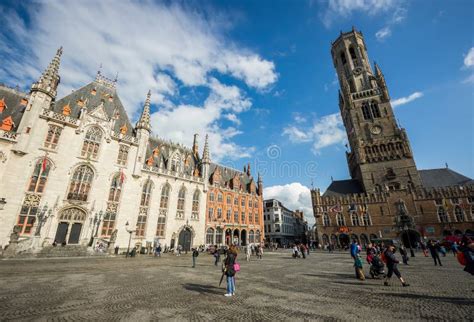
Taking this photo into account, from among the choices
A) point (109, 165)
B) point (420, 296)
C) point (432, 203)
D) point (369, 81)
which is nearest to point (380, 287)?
point (420, 296)

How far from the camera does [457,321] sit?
4.66 m

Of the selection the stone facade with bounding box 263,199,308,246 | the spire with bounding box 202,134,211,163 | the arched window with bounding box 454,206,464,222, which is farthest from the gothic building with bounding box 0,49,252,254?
the arched window with bounding box 454,206,464,222

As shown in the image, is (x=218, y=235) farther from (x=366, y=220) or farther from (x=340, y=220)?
(x=366, y=220)

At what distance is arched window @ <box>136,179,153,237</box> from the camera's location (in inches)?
1086

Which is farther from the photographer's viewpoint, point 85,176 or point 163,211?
point 163,211

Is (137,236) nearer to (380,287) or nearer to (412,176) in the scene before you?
(380,287)

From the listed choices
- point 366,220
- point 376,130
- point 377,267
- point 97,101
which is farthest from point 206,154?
point 376,130

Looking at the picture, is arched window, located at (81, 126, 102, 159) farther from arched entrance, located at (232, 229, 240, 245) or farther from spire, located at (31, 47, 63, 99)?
arched entrance, located at (232, 229, 240, 245)

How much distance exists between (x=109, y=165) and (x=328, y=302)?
28.3m

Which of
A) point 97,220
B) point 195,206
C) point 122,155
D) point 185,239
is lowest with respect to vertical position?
point 185,239

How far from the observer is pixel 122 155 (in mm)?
27906

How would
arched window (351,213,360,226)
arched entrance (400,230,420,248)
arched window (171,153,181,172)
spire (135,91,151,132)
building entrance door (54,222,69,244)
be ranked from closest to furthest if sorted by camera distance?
1. building entrance door (54,222,69,244)
2. spire (135,91,151,132)
3. arched window (171,153,181,172)
4. arched entrance (400,230,420,248)
5. arched window (351,213,360,226)

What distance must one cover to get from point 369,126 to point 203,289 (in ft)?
179

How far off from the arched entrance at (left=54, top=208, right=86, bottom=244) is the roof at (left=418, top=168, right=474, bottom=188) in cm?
6036
